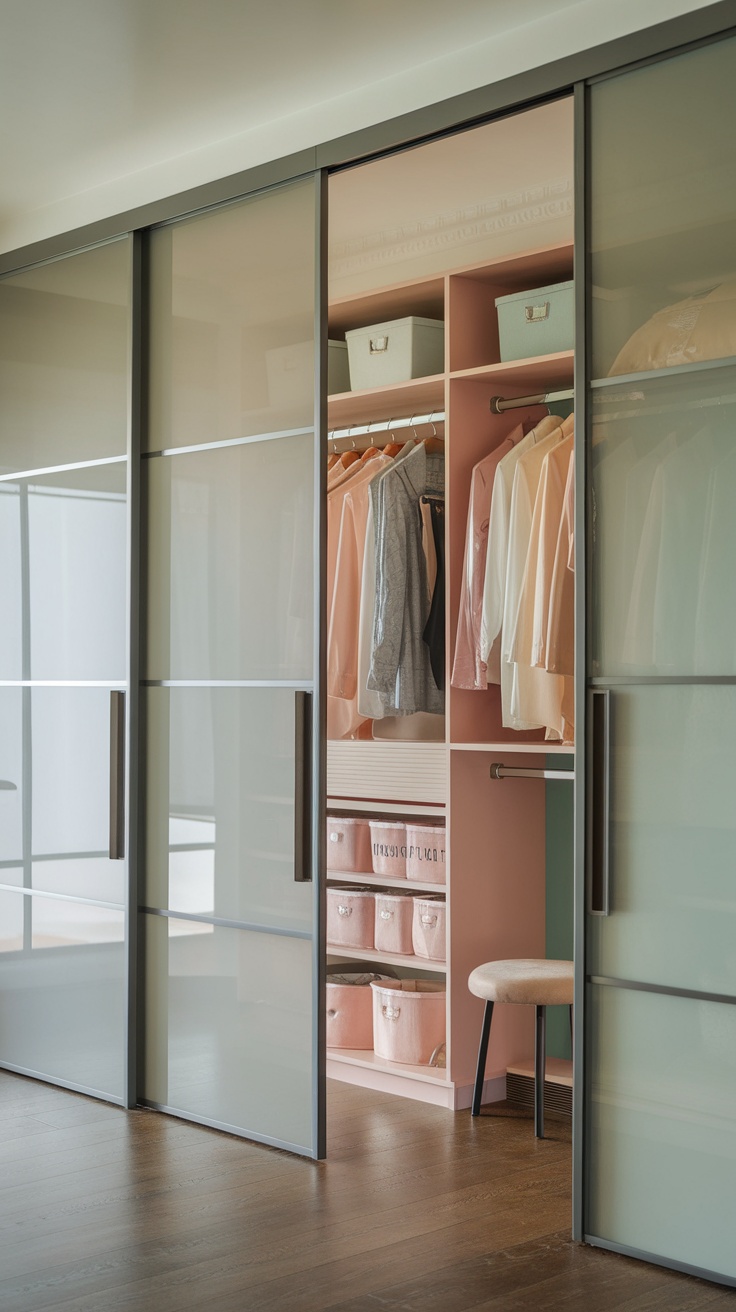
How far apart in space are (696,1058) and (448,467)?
1.93 metres

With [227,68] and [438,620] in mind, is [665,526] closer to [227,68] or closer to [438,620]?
[438,620]

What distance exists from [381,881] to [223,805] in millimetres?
772

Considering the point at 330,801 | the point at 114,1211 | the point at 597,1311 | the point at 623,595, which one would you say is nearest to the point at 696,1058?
the point at 597,1311

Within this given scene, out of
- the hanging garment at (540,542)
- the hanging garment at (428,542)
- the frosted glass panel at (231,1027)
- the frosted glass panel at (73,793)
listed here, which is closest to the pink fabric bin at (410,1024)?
the frosted glass panel at (231,1027)

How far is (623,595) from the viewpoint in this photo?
281 cm

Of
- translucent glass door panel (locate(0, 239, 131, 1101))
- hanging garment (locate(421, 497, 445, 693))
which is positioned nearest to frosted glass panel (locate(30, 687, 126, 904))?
translucent glass door panel (locate(0, 239, 131, 1101))

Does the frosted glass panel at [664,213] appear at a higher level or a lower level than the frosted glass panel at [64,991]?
higher

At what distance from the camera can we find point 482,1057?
3.76 meters

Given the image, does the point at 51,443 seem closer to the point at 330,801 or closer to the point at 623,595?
the point at 330,801

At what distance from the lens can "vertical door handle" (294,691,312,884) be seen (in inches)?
134

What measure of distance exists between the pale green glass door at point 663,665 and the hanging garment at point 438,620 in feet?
4.28

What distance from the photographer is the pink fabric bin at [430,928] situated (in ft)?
13.1

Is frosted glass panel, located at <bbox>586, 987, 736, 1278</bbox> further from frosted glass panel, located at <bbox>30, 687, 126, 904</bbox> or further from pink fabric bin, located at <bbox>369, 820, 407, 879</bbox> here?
frosted glass panel, located at <bbox>30, 687, 126, 904</bbox>

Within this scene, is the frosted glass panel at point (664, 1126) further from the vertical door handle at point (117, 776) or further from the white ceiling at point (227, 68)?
the white ceiling at point (227, 68)
